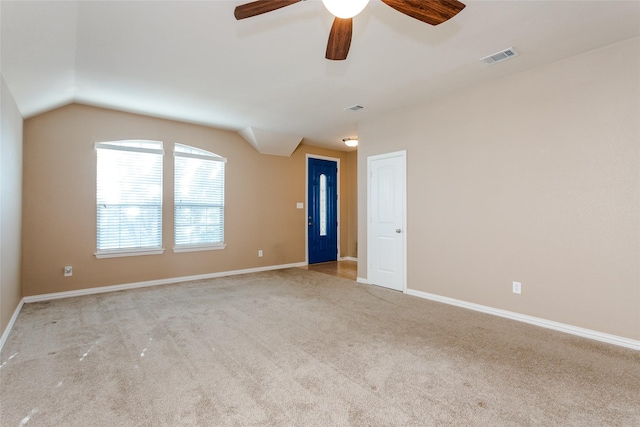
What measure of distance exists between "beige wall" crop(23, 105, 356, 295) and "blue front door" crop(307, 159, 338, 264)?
634 mm

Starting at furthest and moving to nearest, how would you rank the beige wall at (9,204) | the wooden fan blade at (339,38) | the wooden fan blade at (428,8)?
the beige wall at (9,204)
the wooden fan blade at (339,38)
the wooden fan blade at (428,8)

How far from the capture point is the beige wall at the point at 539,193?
2.87 meters

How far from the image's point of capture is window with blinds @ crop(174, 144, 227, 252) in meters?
5.45

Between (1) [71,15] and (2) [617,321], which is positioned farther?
(2) [617,321]

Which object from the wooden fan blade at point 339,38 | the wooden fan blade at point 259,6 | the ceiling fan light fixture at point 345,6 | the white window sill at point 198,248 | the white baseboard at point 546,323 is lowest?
the white baseboard at point 546,323

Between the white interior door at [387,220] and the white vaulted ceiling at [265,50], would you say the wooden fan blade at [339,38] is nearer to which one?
the white vaulted ceiling at [265,50]

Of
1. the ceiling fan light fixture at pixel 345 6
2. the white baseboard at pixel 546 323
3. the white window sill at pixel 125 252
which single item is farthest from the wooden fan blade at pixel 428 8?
the white window sill at pixel 125 252

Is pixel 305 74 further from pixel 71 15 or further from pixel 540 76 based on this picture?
pixel 540 76

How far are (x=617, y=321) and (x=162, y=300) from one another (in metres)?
4.99

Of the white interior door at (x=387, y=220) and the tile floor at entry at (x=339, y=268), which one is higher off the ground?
the white interior door at (x=387, y=220)

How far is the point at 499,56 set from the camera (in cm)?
310

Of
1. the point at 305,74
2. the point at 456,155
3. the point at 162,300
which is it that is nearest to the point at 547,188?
the point at 456,155

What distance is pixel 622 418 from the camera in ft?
6.06

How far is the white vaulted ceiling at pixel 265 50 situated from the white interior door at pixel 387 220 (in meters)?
0.98
